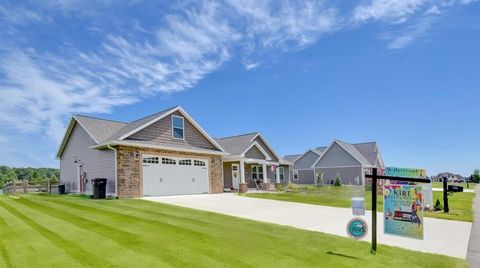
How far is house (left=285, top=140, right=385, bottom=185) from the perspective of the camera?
3806 cm

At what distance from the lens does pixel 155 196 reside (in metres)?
18.3

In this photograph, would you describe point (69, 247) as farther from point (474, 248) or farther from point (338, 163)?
point (338, 163)

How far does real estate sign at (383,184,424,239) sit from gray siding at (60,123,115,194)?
14719 mm

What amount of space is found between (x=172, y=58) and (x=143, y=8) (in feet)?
14.8

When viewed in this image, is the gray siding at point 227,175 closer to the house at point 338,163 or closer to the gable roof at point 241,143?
the gable roof at point 241,143

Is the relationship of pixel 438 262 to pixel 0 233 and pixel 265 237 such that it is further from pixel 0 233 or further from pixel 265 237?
pixel 0 233

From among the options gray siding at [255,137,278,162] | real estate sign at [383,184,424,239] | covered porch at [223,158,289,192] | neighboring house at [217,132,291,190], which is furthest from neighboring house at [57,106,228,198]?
real estate sign at [383,184,424,239]

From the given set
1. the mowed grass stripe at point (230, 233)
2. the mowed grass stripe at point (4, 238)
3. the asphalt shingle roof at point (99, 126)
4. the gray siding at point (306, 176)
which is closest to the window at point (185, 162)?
the asphalt shingle roof at point (99, 126)

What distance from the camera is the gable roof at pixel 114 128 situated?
17625 mm

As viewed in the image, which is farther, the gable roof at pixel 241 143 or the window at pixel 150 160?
the gable roof at pixel 241 143

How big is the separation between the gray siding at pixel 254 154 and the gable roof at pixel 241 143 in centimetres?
40

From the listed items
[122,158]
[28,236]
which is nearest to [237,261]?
[28,236]

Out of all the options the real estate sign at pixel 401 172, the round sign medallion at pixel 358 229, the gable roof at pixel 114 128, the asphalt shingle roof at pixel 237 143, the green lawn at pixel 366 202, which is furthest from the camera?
the asphalt shingle roof at pixel 237 143

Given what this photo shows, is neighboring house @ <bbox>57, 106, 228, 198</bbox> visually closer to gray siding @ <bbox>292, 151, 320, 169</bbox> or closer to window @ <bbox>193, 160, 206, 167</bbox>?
window @ <bbox>193, 160, 206, 167</bbox>
